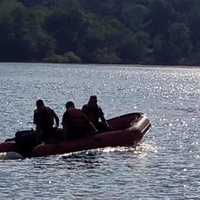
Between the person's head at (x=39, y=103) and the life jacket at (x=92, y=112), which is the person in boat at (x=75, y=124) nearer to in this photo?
the life jacket at (x=92, y=112)

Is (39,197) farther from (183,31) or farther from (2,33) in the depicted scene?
(183,31)

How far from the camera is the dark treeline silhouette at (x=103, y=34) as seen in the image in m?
133

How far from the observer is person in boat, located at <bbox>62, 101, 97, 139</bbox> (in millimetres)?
27312

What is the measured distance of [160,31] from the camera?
468 ft

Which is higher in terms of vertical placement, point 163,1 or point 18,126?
point 163,1

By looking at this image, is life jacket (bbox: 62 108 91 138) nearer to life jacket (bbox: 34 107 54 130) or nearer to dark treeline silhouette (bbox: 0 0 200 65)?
life jacket (bbox: 34 107 54 130)

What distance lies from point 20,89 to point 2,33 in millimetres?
61956

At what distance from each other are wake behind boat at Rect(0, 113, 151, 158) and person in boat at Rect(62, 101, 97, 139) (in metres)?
0.27

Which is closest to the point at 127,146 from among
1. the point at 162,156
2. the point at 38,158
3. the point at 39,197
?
the point at 162,156

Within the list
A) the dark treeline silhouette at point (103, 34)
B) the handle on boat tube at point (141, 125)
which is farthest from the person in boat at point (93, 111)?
the dark treeline silhouette at point (103, 34)

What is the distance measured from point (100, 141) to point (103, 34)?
362 feet

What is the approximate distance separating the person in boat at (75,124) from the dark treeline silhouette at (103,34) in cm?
10204

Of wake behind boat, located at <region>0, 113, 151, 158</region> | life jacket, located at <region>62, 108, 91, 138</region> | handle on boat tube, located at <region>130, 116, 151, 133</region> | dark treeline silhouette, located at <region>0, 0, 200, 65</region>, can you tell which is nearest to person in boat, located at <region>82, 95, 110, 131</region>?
wake behind boat, located at <region>0, 113, 151, 158</region>

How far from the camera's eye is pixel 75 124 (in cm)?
2744
